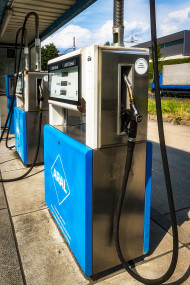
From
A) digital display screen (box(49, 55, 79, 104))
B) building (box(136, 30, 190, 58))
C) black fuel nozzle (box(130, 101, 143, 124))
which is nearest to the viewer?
black fuel nozzle (box(130, 101, 143, 124))

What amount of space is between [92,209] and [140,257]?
75 cm

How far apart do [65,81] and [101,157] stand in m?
0.76

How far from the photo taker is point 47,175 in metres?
2.97

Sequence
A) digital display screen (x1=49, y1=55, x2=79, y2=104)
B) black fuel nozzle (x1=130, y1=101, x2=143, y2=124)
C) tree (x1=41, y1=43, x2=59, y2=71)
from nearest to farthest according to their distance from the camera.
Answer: black fuel nozzle (x1=130, y1=101, x2=143, y2=124), digital display screen (x1=49, y1=55, x2=79, y2=104), tree (x1=41, y1=43, x2=59, y2=71)

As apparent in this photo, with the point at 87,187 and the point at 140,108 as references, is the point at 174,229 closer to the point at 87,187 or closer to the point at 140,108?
the point at 87,187

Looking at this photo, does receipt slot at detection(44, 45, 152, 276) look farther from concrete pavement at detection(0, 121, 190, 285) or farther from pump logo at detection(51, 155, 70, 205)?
concrete pavement at detection(0, 121, 190, 285)

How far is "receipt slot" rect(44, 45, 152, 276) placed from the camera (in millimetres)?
1835

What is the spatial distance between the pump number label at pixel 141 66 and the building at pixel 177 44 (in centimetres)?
5940

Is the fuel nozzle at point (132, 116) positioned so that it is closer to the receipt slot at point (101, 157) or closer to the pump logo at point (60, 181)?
the receipt slot at point (101, 157)

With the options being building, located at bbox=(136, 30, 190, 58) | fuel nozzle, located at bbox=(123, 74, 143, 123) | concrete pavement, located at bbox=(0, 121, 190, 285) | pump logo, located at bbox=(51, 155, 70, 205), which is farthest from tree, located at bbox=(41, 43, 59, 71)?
fuel nozzle, located at bbox=(123, 74, 143, 123)

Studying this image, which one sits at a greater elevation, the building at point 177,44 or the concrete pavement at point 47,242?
the building at point 177,44

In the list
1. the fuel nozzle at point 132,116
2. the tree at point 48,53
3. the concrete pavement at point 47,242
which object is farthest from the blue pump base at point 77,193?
the tree at point 48,53

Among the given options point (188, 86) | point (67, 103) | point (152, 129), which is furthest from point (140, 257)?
point (188, 86)

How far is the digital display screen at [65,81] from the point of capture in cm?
207
